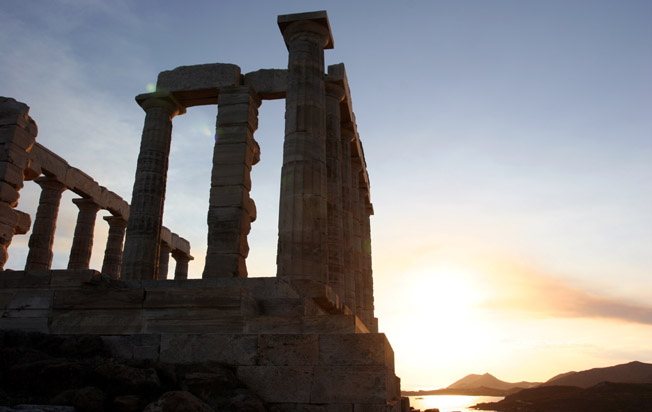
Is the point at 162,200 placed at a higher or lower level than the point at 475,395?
higher

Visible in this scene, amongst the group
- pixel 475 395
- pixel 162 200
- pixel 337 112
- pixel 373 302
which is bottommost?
pixel 475 395

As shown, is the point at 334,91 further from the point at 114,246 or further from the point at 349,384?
the point at 114,246

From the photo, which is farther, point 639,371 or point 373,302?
point 639,371

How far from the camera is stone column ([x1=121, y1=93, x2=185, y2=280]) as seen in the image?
1845cm

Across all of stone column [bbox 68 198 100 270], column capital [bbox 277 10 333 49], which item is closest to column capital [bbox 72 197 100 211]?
stone column [bbox 68 198 100 270]

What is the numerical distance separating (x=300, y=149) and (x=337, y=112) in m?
5.55

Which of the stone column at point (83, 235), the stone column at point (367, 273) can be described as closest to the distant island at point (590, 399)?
the stone column at point (367, 273)

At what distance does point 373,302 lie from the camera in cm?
2961

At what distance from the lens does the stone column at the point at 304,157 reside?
15148mm

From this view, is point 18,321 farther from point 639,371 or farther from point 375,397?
point 639,371

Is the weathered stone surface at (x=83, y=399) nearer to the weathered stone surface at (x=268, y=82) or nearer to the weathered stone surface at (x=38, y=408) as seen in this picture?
the weathered stone surface at (x=38, y=408)

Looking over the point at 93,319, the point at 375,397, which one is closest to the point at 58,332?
the point at 93,319

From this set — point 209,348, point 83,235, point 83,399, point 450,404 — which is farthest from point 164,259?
point 450,404

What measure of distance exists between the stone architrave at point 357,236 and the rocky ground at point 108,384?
1712 cm
